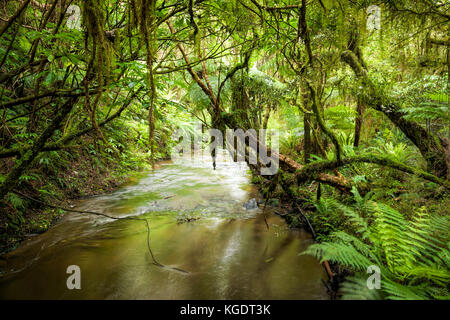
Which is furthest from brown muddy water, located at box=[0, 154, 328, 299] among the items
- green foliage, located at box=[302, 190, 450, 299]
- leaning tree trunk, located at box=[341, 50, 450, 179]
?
leaning tree trunk, located at box=[341, 50, 450, 179]

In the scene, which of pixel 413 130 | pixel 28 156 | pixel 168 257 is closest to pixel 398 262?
pixel 168 257

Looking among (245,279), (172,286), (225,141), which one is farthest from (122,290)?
(225,141)

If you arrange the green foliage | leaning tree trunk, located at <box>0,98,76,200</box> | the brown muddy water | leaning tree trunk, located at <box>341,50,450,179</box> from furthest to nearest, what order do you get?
leaning tree trunk, located at <box>341,50,450,179</box>
the brown muddy water
leaning tree trunk, located at <box>0,98,76,200</box>
the green foliage

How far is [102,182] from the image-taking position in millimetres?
5496

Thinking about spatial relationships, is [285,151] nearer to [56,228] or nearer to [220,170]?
[220,170]

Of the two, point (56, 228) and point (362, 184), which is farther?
point (362, 184)

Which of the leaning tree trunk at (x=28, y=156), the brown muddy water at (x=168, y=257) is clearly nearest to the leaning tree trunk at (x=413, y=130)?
the brown muddy water at (x=168, y=257)

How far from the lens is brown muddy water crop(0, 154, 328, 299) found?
7.11 ft

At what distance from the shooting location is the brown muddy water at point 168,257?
217 centimetres

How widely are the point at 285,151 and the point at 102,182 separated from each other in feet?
18.6

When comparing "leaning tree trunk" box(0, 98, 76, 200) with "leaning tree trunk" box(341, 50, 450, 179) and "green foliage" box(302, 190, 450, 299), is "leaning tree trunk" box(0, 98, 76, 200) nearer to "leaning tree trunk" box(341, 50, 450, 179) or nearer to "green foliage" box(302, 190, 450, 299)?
"green foliage" box(302, 190, 450, 299)

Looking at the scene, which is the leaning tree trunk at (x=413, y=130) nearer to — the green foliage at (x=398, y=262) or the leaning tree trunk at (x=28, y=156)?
the green foliage at (x=398, y=262)

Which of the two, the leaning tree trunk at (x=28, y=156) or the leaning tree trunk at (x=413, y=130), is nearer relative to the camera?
the leaning tree trunk at (x=28, y=156)
